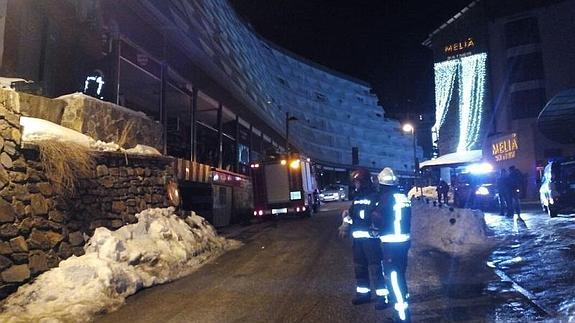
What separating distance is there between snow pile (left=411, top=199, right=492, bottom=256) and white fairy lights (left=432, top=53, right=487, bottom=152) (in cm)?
2997

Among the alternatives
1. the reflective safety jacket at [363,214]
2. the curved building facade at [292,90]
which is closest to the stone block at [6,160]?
the reflective safety jacket at [363,214]

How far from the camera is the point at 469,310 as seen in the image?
619 centimetres

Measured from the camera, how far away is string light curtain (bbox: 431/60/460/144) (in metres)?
42.6

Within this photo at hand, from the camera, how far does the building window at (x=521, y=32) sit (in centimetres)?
3599

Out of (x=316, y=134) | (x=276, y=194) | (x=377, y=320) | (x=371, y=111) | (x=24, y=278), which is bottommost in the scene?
(x=377, y=320)

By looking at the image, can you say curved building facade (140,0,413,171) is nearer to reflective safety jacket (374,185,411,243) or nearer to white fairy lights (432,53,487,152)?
reflective safety jacket (374,185,411,243)

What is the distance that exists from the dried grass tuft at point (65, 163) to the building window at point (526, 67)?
35037mm

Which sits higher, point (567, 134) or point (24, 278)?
point (567, 134)

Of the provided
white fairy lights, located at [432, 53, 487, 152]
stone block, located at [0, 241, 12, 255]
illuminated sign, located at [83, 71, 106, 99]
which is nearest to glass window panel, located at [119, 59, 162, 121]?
illuminated sign, located at [83, 71, 106, 99]

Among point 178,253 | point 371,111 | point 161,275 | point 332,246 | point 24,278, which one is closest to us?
point 24,278

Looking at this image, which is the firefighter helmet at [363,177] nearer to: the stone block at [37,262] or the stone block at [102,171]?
the stone block at [37,262]

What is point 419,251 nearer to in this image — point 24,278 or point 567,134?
point 24,278

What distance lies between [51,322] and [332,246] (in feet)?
26.0

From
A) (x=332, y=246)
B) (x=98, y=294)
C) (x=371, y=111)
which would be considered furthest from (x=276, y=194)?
(x=371, y=111)
